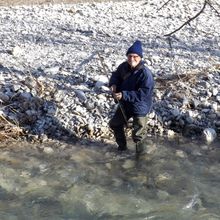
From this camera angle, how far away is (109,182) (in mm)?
7430

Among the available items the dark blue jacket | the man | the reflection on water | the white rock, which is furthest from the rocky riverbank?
the dark blue jacket

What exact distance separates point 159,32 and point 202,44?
100cm

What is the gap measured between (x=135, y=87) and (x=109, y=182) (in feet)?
4.26

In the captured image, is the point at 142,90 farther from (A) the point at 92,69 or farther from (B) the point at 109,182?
(A) the point at 92,69

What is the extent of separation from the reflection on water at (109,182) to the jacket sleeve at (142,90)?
1.03 meters

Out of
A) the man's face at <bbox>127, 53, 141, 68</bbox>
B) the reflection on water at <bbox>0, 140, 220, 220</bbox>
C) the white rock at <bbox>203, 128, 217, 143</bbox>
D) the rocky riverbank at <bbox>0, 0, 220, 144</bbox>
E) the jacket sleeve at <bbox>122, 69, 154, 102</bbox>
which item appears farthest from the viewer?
the rocky riverbank at <bbox>0, 0, 220, 144</bbox>

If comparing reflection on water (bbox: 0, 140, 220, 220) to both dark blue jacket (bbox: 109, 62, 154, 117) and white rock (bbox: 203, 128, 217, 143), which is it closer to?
white rock (bbox: 203, 128, 217, 143)

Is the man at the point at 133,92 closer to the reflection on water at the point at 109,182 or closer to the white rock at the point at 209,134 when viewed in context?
the reflection on water at the point at 109,182

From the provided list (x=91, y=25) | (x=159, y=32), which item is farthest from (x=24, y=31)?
(x=159, y=32)

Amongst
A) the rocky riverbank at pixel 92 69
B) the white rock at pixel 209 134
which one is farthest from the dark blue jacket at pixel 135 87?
the white rock at pixel 209 134

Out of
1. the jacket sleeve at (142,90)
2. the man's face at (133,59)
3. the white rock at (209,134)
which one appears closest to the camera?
the man's face at (133,59)

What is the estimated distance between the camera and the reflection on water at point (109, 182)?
6.67 metres

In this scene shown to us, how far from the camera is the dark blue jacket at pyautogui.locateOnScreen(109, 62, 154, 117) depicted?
7441 mm

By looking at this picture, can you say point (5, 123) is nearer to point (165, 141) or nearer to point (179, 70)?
point (165, 141)
